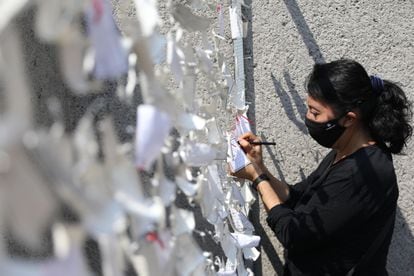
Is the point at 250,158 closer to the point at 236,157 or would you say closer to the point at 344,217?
the point at 236,157

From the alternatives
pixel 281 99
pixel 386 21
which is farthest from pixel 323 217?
pixel 386 21

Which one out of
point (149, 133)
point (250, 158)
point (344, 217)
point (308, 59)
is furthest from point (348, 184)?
point (149, 133)

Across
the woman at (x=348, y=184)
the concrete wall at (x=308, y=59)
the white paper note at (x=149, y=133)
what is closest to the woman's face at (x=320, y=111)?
the woman at (x=348, y=184)

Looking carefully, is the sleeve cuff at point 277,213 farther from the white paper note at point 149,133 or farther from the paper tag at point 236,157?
the white paper note at point 149,133

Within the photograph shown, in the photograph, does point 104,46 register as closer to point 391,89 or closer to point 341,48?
point 391,89

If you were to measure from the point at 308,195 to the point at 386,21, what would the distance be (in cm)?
68

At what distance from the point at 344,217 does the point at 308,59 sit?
2.15 feet

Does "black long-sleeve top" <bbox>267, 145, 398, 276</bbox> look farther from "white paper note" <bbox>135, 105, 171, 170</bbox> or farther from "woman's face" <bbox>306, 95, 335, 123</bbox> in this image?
"white paper note" <bbox>135, 105, 171, 170</bbox>

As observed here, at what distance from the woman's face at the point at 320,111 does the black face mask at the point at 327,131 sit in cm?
1

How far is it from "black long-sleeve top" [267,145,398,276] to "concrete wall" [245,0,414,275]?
39 centimetres

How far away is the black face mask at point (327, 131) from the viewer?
1.41 meters

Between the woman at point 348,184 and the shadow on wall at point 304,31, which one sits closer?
the woman at point 348,184

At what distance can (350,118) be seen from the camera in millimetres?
1396

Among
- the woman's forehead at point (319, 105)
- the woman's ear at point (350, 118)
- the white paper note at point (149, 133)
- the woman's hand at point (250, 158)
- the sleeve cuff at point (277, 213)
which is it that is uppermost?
the white paper note at point (149, 133)
